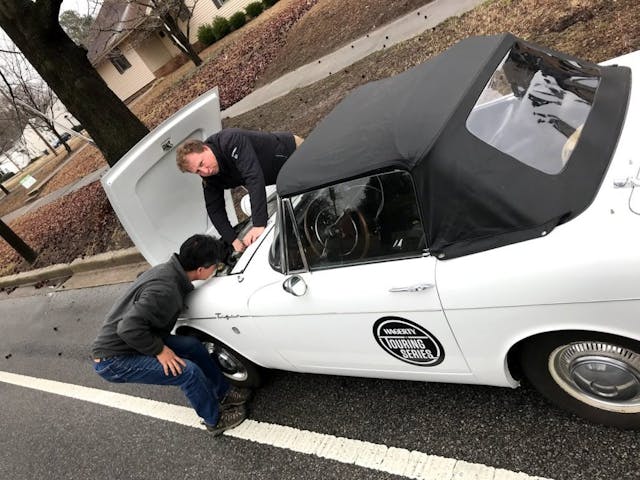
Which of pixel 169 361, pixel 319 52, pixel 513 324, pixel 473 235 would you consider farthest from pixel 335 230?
pixel 319 52

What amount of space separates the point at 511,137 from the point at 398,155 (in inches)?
20.2

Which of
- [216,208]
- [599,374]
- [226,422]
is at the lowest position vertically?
[226,422]

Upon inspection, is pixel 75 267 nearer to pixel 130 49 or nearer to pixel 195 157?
pixel 195 157

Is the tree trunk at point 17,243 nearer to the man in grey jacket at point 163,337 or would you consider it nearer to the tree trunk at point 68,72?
the tree trunk at point 68,72

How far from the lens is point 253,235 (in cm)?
350

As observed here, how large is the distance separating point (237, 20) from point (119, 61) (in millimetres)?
13953

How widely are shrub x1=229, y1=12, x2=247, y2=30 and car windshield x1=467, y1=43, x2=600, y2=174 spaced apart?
2453 centimetres

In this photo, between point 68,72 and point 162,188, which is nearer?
point 162,188

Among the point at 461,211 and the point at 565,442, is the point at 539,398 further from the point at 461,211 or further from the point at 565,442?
the point at 461,211

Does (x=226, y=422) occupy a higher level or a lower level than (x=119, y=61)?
lower

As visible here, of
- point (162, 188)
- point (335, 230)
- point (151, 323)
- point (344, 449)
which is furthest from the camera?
point (162, 188)

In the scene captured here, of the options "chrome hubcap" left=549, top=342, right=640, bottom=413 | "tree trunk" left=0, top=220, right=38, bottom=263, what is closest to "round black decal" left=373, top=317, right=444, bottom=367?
"chrome hubcap" left=549, top=342, right=640, bottom=413

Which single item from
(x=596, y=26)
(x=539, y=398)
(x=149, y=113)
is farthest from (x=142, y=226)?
(x=149, y=113)

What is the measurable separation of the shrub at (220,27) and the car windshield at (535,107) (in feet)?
83.6
